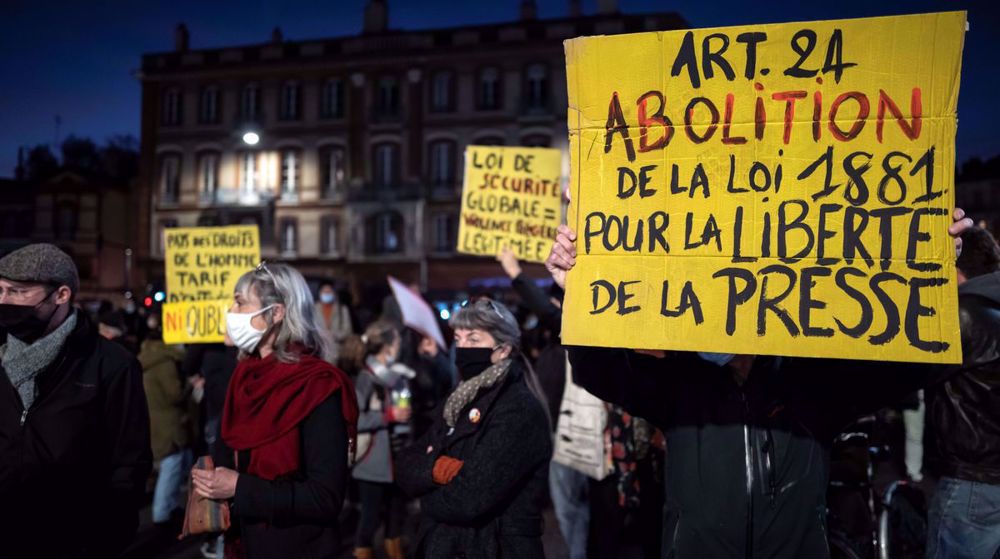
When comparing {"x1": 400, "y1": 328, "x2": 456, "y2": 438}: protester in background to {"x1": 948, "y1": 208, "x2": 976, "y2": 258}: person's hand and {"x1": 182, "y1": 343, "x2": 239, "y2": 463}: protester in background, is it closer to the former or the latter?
{"x1": 182, "y1": 343, "x2": 239, "y2": 463}: protester in background

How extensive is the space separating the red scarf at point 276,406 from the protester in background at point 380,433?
8.88 feet

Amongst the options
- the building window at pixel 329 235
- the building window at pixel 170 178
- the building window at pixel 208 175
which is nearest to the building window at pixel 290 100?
the building window at pixel 208 175

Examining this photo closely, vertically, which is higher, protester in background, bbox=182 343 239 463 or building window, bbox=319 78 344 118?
building window, bbox=319 78 344 118

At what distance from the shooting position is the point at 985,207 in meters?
47.0

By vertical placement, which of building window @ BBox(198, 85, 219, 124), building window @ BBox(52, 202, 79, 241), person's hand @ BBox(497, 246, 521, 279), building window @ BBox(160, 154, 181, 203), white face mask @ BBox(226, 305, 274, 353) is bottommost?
white face mask @ BBox(226, 305, 274, 353)

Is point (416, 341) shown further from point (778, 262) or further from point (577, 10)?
point (577, 10)

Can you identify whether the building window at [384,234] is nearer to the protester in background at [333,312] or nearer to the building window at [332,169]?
the building window at [332,169]

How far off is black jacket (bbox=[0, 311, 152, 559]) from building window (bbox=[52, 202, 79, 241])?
4665 centimetres

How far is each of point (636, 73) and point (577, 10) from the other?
3743 centimetres

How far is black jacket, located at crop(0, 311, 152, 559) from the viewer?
9.23ft

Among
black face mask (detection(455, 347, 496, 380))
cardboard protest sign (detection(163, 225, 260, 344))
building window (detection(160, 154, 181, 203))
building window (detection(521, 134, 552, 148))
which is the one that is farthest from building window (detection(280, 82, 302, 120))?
black face mask (detection(455, 347, 496, 380))

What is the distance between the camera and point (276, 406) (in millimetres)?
2920

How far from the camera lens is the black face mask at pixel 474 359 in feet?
12.3

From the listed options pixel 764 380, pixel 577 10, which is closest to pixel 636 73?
pixel 764 380
